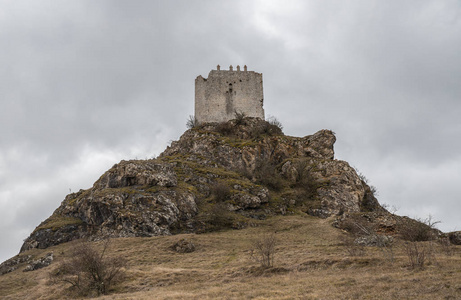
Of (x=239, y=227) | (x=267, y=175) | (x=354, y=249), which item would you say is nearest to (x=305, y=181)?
(x=267, y=175)

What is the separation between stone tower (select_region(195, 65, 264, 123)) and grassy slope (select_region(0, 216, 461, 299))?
25.7 meters

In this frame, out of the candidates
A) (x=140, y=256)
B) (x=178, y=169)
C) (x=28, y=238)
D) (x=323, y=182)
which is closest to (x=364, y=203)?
(x=323, y=182)

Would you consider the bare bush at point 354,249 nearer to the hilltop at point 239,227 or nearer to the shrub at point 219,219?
the hilltop at point 239,227

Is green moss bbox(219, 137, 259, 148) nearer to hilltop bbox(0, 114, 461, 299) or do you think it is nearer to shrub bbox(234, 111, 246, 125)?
hilltop bbox(0, 114, 461, 299)

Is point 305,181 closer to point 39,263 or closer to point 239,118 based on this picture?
point 239,118

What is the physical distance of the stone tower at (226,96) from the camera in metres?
59.7

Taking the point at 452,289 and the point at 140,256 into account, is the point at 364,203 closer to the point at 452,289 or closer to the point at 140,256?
the point at 140,256

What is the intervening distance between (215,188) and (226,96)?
831 inches

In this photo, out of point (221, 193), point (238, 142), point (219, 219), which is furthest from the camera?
point (238, 142)

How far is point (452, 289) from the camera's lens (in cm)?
1400

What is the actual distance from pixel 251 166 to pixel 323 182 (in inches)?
406

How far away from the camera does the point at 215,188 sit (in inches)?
1724

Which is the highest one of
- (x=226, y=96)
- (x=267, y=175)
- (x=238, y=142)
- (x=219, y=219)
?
(x=226, y=96)

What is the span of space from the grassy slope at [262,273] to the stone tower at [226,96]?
2571 centimetres
